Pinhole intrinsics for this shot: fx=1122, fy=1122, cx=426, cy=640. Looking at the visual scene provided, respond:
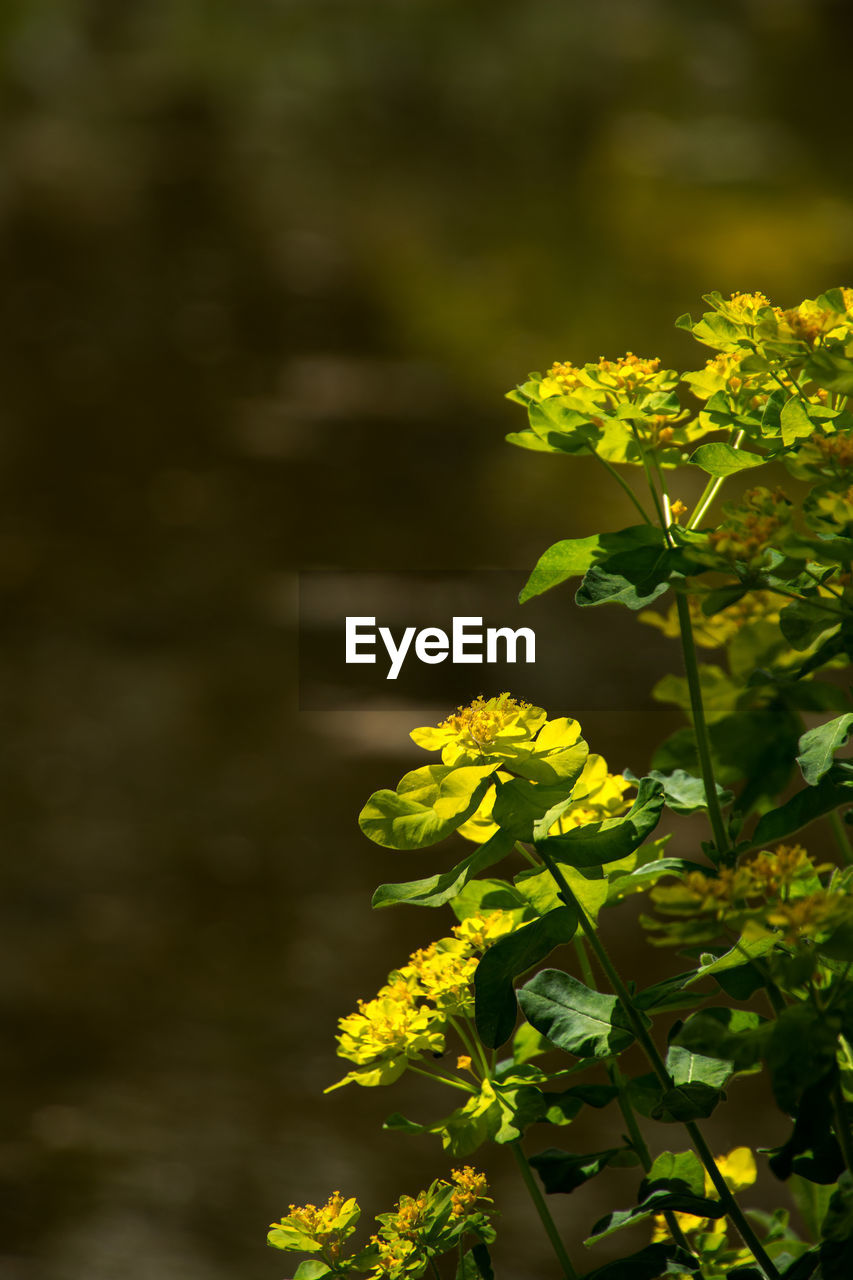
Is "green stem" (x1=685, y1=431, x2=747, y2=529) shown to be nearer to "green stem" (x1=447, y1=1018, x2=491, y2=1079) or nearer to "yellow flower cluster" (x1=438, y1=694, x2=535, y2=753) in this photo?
"yellow flower cluster" (x1=438, y1=694, x2=535, y2=753)

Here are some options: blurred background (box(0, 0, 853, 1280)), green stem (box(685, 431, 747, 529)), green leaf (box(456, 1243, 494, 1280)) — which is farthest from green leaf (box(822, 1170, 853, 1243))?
Result: blurred background (box(0, 0, 853, 1280))

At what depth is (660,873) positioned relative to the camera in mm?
571

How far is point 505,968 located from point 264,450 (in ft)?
3.16

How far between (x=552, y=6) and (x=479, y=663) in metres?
0.77

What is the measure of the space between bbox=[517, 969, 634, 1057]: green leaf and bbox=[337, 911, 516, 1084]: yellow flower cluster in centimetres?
5

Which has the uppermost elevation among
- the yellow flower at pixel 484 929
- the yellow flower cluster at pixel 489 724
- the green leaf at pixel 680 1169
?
the yellow flower cluster at pixel 489 724

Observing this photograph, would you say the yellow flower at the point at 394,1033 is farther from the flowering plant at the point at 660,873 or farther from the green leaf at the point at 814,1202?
the green leaf at the point at 814,1202

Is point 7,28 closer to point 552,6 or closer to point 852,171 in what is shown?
point 552,6

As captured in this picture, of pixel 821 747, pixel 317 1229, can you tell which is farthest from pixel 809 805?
pixel 317 1229

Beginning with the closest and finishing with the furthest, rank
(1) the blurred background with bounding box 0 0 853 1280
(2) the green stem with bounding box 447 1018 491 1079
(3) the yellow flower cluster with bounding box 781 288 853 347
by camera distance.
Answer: (3) the yellow flower cluster with bounding box 781 288 853 347 < (2) the green stem with bounding box 447 1018 491 1079 < (1) the blurred background with bounding box 0 0 853 1280

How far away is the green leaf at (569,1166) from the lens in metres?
0.58

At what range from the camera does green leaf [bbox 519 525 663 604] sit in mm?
544

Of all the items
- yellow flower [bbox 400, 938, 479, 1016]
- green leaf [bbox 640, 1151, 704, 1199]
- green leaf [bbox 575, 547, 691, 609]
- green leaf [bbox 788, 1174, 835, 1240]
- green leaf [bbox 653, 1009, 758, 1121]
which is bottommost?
green leaf [bbox 788, 1174, 835, 1240]

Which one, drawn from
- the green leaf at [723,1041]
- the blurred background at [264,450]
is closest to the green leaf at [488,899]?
the green leaf at [723,1041]
